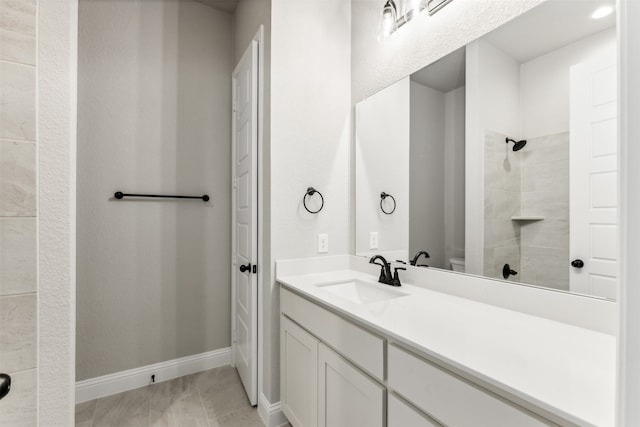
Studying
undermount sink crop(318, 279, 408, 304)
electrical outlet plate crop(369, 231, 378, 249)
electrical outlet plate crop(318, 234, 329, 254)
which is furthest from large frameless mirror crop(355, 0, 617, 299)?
electrical outlet plate crop(318, 234, 329, 254)

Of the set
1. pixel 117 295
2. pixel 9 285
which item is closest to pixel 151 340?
pixel 117 295

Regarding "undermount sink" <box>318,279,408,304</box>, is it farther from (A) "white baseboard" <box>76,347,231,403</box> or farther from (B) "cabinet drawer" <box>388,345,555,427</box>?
(A) "white baseboard" <box>76,347,231,403</box>

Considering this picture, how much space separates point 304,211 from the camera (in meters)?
1.79

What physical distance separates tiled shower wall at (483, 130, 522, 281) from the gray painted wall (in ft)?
6.09

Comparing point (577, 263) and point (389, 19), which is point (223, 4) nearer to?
point (389, 19)

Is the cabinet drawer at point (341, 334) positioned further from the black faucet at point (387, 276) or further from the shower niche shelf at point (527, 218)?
the shower niche shelf at point (527, 218)

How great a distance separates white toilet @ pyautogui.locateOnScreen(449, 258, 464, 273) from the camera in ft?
4.34

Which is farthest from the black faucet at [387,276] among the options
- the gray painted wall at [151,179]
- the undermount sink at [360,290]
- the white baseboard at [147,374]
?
the white baseboard at [147,374]

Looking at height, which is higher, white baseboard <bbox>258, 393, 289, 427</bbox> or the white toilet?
the white toilet

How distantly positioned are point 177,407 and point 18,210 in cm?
152

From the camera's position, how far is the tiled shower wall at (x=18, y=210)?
90cm

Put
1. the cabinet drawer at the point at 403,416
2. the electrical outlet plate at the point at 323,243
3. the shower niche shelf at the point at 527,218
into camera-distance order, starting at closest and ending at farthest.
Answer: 1. the cabinet drawer at the point at 403,416
2. the shower niche shelf at the point at 527,218
3. the electrical outlet plate at the point at 323,243

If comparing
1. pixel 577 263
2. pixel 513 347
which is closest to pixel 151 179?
pixel 513 347

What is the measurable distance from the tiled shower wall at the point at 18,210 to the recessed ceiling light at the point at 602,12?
1788 millimetres
